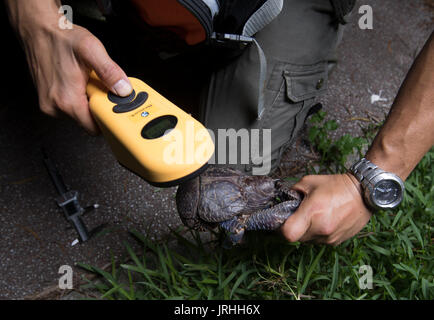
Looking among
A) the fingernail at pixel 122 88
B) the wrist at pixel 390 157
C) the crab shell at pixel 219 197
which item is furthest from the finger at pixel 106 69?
the wrist at pixel 390 157

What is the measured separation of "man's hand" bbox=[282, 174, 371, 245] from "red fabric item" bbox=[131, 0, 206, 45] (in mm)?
623

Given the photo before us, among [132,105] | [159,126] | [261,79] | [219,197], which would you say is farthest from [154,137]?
[261,79]

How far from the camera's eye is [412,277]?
58.3 inches

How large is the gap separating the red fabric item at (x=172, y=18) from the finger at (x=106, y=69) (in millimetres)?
251

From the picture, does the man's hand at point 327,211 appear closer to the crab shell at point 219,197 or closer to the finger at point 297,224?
the finger at point 297,224

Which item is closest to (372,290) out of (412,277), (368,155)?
(412,277)

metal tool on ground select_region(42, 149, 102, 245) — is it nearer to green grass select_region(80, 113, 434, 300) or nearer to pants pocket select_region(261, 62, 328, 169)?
green grass select_region(80, 113, 434, 300)

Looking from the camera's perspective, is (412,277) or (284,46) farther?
(284,46)

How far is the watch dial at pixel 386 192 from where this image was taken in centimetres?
127

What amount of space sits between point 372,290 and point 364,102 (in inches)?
42.3

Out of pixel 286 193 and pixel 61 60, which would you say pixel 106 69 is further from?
pixel 286 193

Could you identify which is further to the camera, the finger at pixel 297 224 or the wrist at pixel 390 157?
the wrist at pixel 390 157

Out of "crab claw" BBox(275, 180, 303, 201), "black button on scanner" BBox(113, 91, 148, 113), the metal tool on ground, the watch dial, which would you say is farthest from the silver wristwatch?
the metal tool on ground
